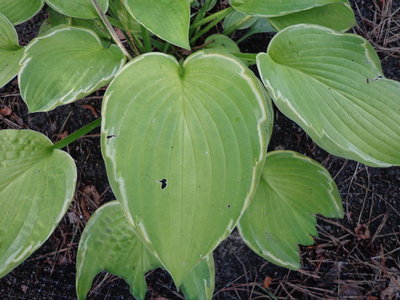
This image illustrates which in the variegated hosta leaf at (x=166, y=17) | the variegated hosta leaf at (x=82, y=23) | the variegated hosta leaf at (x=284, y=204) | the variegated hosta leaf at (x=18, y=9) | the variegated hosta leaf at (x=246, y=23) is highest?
the variegated hosta leaf at (x=18, y=9)

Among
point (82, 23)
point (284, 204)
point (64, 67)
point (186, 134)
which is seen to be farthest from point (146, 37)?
point (284, 204)

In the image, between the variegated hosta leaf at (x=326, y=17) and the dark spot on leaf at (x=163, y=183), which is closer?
the dark spot on leaf at (x=163, y=183)

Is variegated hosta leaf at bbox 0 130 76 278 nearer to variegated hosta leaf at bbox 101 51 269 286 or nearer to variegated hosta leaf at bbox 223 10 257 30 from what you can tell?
variegated hosta leaf at bbox 101 51 269 286

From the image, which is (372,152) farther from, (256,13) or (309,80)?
(256,13)

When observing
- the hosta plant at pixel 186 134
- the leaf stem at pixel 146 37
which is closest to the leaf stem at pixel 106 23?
the hosta plant at pixel 186 134

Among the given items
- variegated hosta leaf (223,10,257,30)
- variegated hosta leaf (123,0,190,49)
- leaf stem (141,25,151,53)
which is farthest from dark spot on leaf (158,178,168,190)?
variegated hosta leaf (223,10,257,30)

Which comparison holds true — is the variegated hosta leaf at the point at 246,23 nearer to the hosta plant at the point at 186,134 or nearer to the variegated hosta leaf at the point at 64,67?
the hosta plant at the point at 186,134
